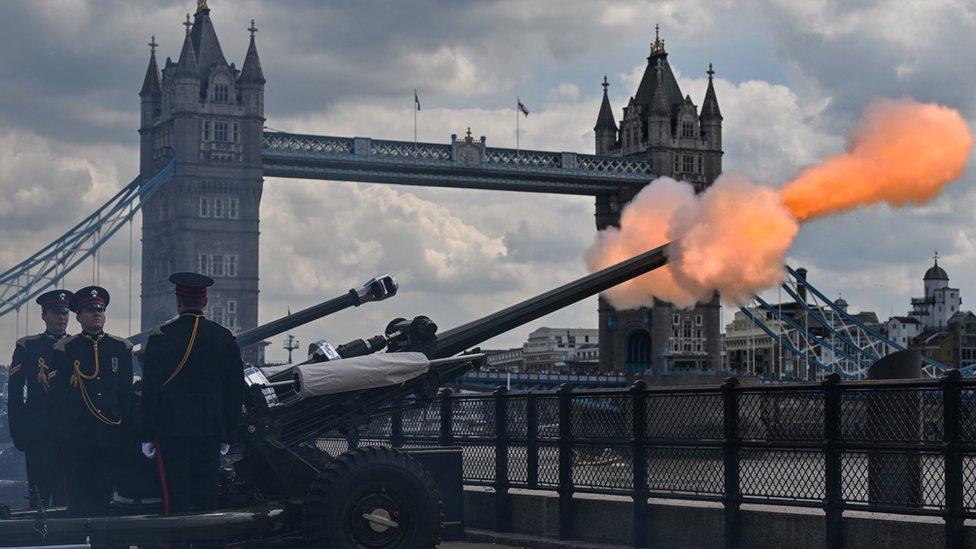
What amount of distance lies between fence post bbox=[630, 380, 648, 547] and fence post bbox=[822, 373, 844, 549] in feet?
6.60

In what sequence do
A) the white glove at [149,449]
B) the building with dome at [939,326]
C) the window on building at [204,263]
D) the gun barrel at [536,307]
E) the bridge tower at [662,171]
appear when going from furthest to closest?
1. the building with dome at [939,326]
2. the bridge tower at [662,171]
3. the window on building at [204,263]
4. the gun barrel at [536,307]
5. the white glove at [149,449]

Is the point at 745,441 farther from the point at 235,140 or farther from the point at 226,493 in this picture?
the point at 235,140

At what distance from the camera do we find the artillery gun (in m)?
10.6

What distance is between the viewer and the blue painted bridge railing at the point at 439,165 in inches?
4149

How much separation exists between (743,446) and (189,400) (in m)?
4.12

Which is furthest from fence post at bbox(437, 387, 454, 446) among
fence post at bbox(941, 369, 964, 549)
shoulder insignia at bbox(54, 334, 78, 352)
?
fence post at bbox(941, 369, 964, 549)

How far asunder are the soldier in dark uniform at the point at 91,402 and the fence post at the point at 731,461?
14.7 feet

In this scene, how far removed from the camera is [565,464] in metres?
13.9

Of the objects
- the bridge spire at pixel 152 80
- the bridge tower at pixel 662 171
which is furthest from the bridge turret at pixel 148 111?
the bridge tower at pixel 662 171

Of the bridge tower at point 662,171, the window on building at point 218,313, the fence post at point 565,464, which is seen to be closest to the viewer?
the fence post at point 565,464

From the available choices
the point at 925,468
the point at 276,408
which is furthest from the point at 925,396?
the point at 276,408

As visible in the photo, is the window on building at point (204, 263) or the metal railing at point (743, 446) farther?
the window on building at point (204, 263)

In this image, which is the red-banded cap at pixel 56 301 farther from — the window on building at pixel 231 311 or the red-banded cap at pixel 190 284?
the window on building at pixel 231 311

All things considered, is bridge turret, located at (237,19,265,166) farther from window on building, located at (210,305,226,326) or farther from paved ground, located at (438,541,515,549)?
paved ground, located at (438,541,515,549)
